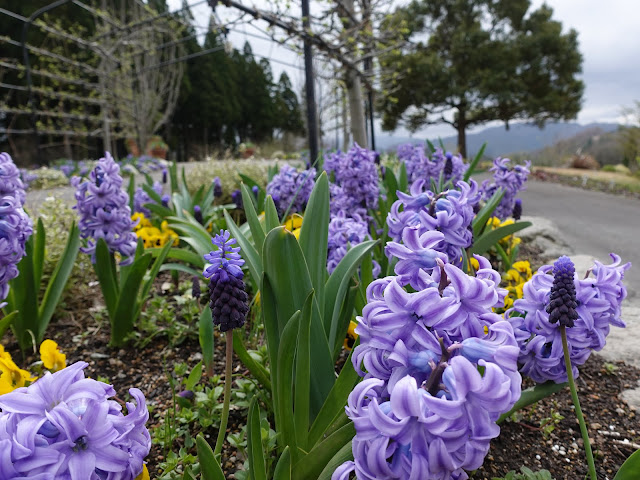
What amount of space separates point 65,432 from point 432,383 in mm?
479

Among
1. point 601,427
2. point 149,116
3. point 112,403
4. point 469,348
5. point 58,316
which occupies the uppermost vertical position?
point 149,116

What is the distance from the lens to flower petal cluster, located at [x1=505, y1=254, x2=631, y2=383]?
1054 mm

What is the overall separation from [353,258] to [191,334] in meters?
1.10

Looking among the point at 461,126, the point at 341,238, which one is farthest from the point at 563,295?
the point at 461,126

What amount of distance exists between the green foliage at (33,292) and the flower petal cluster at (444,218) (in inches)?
61.6

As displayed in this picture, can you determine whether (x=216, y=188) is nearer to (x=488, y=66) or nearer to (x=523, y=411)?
(x=523, y=411)

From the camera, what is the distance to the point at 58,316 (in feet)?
8.18

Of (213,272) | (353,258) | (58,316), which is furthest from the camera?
(58,316)

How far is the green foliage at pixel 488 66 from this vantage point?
1902cm

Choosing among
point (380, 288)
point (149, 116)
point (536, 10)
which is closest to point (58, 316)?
point (380, 288)

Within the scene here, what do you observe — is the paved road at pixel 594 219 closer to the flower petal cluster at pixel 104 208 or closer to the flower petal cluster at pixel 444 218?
the flower petal cluster at pixel 444 218

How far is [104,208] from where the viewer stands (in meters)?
1.96

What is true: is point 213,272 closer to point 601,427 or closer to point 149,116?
point 601,427

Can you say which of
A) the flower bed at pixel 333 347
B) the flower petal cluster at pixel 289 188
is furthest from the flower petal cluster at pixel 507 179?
the flower petal cluster at pixel 289 188
